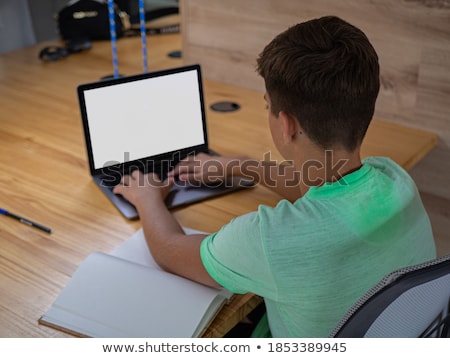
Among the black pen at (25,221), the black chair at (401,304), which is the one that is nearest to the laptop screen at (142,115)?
the black pen at (25,221)

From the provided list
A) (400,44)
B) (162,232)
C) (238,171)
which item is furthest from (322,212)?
(400,44)

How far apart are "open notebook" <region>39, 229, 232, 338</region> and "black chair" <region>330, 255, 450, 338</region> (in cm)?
25

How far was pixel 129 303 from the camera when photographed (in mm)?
980

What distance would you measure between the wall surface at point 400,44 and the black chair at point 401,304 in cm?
81

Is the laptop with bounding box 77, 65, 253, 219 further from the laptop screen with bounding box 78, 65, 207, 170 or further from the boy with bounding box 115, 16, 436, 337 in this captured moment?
the boy with bounding box 115, 16, 436, 337

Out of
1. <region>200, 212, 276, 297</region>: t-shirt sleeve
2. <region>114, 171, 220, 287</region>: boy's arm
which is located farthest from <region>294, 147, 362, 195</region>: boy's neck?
<region>114, 171, 220, 287</region>: boy's arm

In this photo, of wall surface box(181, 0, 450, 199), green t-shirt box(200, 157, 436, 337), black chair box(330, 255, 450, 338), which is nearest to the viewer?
black chair box(330, 255, 450, 338)

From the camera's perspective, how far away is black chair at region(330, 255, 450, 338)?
0.72 metres

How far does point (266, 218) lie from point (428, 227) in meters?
0.29

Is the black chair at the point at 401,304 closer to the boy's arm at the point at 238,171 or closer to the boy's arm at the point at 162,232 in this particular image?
the boy's arm at the point at 162,232

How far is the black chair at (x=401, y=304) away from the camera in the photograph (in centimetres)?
72

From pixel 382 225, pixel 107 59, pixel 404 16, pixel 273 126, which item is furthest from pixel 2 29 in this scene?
pixel 382 225
